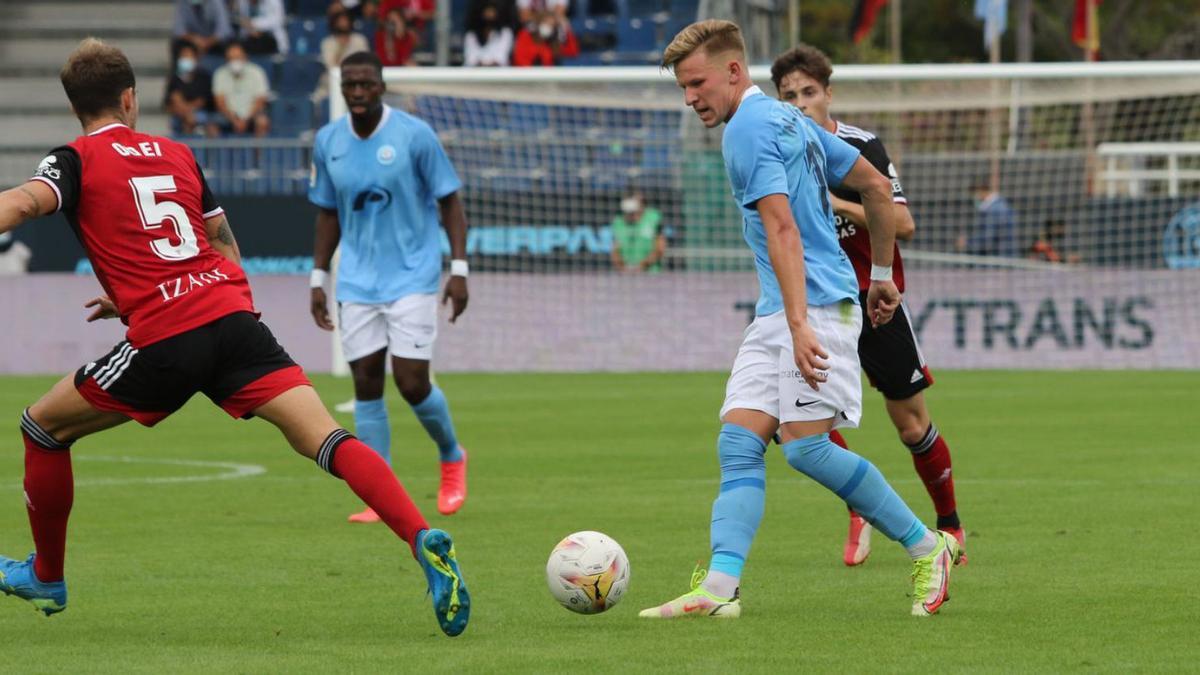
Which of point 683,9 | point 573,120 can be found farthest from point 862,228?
point 683,9

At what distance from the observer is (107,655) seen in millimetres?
6125

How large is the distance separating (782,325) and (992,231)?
15339 mm

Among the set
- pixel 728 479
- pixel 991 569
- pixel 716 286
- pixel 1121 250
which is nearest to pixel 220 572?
pixel 728 479

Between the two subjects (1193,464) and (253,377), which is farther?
(1193,464)

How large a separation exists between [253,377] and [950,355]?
15.6 meters

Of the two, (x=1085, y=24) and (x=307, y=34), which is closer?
(x=307, y=34)

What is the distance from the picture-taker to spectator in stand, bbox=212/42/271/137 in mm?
26938

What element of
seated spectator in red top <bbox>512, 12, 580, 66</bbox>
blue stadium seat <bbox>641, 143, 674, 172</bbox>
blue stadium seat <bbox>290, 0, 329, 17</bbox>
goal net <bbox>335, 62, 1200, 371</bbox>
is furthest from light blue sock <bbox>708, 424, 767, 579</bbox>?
blue stadium seat <bbox>290, 0, 329, 17</bbox>

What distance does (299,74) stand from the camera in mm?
28734

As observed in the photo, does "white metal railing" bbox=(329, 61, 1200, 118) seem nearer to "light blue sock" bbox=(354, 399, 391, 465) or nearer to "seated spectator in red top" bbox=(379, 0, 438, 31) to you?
"light blue sock" bbox=(354, 399, 391, 465)

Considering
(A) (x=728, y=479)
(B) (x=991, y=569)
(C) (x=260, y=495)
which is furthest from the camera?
(C) (x=260, y=495)

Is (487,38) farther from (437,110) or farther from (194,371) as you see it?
(194,371)

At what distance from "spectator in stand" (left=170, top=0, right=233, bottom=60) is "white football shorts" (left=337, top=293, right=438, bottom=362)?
19412mm

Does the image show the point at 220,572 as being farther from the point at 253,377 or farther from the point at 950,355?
the point at 950,355
